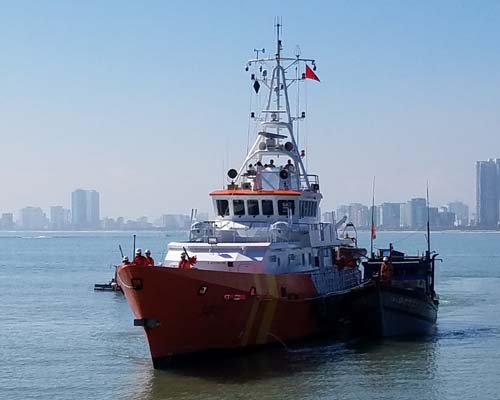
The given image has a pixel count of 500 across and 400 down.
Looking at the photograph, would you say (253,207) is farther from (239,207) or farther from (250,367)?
(250,367)

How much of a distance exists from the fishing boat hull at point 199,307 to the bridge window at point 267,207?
164 inches

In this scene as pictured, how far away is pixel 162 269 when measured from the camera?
Answer: 29531 mm

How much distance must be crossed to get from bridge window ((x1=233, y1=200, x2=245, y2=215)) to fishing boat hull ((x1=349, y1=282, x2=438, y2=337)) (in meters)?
5.73

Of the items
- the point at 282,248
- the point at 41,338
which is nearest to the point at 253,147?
the point at 282,248

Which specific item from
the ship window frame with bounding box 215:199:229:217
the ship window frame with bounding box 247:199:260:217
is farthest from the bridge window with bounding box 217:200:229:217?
the ship window frame with bounding box 247:199:260:217

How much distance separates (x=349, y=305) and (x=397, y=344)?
98.8 inches

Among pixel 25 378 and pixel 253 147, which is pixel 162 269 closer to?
pixel 25 378

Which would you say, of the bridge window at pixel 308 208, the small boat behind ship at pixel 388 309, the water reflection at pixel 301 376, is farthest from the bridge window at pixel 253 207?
the water reflection at pixel 301 376

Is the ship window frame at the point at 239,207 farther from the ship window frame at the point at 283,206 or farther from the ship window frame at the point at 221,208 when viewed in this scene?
the ship window frame at the point at 283,206

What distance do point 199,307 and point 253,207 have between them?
7.83 metres

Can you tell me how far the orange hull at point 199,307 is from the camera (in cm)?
2972

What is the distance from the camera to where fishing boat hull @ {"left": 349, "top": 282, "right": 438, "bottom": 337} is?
1502 inches

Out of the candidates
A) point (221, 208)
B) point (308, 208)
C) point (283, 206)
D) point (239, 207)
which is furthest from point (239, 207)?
point (308, 208)

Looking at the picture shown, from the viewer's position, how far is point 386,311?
38.6 meters
